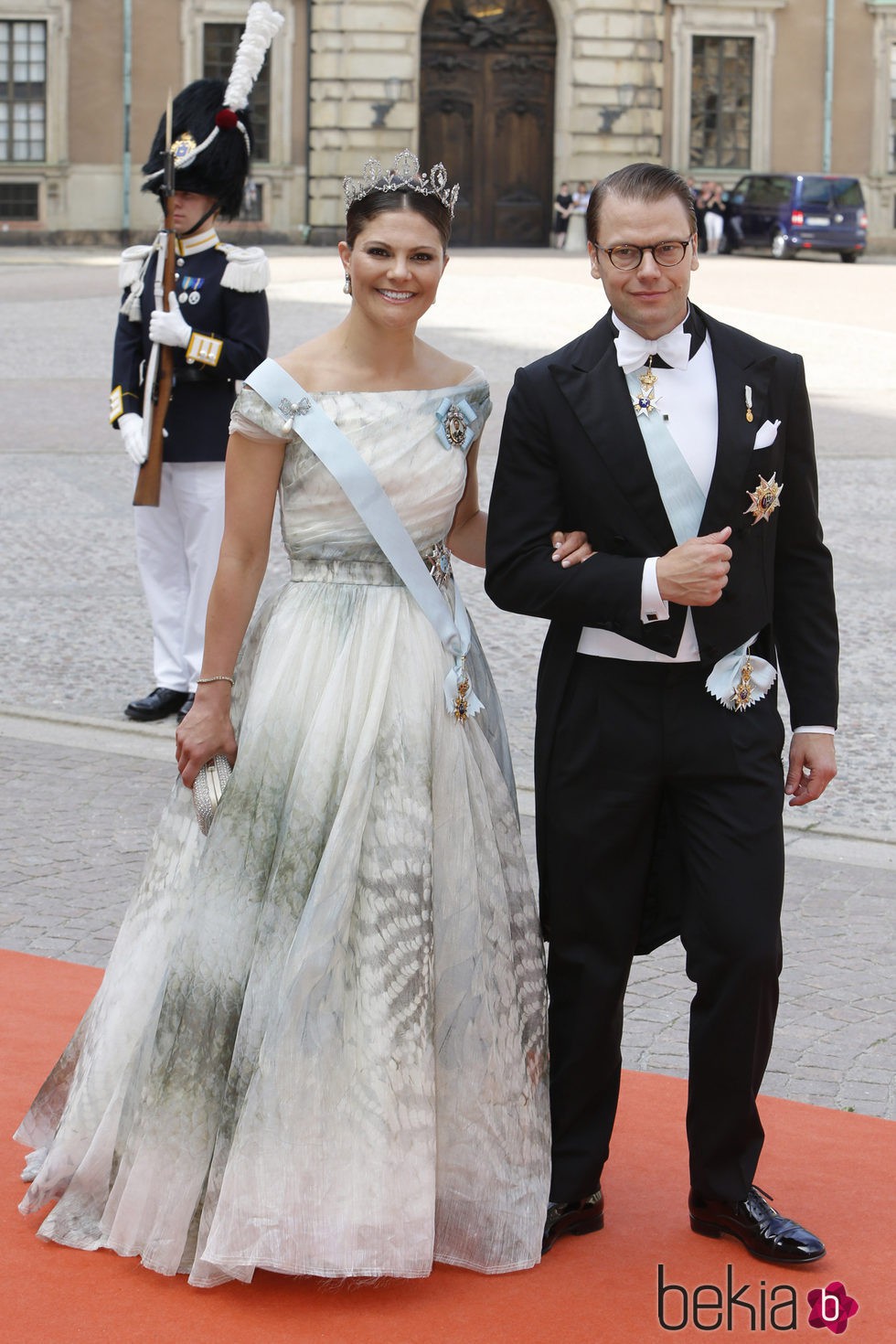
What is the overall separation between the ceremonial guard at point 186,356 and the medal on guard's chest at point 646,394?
3.42m

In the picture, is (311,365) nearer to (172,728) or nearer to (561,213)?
(172,728)

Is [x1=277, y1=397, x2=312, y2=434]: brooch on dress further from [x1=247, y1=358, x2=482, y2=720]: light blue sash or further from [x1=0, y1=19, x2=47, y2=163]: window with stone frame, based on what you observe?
[x1=0, y1=19, x2=47, y2=163]: window with stone frame

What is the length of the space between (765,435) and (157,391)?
12.7ft

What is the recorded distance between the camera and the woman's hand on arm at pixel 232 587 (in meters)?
3.36

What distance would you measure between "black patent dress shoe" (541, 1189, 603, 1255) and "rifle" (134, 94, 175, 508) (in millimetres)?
3820

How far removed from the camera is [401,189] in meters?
3.36

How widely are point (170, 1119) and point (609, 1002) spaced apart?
765 mm

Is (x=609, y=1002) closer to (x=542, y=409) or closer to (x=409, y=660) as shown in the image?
(x=409, y=660)

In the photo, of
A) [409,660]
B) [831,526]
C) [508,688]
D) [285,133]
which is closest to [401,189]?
[409,660]

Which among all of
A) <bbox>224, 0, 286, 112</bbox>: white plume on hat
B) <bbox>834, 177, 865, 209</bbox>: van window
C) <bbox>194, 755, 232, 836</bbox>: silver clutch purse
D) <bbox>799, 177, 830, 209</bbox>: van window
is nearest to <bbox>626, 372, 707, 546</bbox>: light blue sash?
<bbox>194, 755, 232, 836</bbox>: silver clutch purse

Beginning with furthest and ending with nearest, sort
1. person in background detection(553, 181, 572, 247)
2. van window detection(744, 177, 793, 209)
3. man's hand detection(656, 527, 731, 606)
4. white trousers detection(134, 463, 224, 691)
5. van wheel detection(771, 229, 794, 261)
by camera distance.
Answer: person in background detection(553, 181, 572, 247) < van window detection(744, 177, 793, 209) < van wheel detection(771, 229, 794, 261) < white trousers detection(134, 463, 224, 691) < man's hand detection(656, 527, 731, 606)

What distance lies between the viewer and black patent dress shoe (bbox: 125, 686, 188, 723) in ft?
23.0

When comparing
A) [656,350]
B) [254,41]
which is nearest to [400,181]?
[656,350]

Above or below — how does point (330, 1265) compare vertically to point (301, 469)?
below
